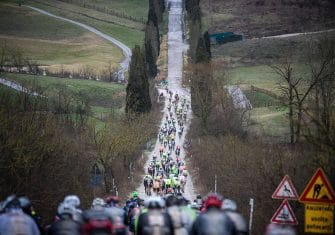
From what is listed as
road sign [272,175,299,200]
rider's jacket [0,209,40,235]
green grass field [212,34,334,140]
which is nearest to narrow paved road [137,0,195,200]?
green grass field [212,34,334,140]

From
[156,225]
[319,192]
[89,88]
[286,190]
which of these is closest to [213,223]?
[156,225]

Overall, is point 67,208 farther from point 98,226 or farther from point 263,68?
point 263,68

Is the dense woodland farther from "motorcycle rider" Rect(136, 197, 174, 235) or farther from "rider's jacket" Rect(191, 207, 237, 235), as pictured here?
"motorcycle rider" Rect(136, 197, 174, 235)

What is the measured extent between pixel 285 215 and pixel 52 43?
139 m

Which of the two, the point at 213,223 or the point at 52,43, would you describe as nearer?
the point at 213,223

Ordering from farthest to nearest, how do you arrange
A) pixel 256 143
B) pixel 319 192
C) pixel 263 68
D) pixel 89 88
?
1. pixel 263 68
2. pixel 89 88
3. pixel 256 143
4. pixel 319 192

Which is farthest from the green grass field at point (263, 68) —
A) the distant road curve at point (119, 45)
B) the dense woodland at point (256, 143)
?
the distant road curve at point (119, 45)

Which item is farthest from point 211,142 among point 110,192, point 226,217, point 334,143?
point 226,217

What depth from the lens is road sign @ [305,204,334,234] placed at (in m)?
16.6

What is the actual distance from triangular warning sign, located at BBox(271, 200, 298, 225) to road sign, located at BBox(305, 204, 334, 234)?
3.93ft

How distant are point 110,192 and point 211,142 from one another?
50.4 feet

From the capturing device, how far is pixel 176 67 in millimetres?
134750

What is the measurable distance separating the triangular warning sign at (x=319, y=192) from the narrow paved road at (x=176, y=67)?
35.8 meters

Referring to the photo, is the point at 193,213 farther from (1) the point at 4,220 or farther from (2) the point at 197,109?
(2) the point at 197,109
